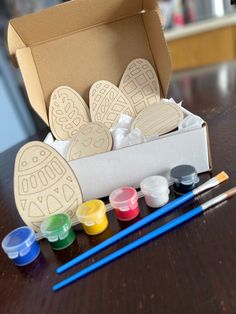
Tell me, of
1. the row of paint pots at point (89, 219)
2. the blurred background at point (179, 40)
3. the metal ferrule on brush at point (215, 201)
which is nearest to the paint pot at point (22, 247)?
the row of paint pots at point (89, 219)

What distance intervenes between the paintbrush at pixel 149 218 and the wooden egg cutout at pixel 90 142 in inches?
5.3

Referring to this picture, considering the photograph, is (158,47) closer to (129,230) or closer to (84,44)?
(84,44)

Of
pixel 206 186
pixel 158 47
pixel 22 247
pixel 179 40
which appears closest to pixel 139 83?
pixel 158 47

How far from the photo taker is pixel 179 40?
64.7 inches

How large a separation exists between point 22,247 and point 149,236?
153 mm

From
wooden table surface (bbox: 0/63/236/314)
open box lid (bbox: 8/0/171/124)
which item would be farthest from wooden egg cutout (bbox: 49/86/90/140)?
wooden table surface (bbox: 0/63/236/314)

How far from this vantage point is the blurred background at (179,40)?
1.44m

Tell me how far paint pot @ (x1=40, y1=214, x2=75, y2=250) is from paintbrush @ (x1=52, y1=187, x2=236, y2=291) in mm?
49

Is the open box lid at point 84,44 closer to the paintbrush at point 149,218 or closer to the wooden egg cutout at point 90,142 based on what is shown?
the wooden egg cutout at point 90,142

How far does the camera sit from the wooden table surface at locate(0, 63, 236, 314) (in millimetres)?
287

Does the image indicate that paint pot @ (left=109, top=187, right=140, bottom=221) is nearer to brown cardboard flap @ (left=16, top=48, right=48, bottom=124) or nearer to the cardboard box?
the cardboard box

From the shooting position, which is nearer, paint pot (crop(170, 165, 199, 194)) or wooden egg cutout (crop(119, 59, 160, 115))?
paint pot (crop(170, 165, 199, 194))

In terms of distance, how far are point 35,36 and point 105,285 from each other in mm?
450

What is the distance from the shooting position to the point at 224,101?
0.66 meters
